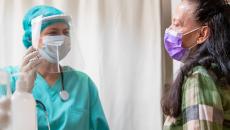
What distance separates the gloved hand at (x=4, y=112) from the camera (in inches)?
37.2

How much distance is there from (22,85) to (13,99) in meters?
0.06

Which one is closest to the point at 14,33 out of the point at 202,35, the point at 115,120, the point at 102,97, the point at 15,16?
the point at 15,16

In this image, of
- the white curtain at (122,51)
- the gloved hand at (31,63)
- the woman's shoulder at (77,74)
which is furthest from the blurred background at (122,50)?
the gloved hand at (31,63)

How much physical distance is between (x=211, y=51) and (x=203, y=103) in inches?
7.4

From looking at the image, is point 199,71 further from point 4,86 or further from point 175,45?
point 4,86

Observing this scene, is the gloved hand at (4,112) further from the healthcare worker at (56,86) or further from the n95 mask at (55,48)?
the n95 mask at (55,48)

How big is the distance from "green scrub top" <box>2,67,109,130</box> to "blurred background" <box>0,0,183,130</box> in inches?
9.5

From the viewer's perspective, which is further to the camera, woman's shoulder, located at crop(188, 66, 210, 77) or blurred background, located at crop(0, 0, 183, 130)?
blurred background, located at crop(0, 0, 183, 130)

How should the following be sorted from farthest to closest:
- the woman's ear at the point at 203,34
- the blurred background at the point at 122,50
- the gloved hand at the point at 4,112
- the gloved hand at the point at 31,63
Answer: the blurred background at the point at 122,50, the gloved hand at the point at 31,63, the woman's ear at the point at 203,34, the gloved hand at the point at 4,112

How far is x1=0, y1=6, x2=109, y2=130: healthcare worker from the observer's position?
1.30 metres

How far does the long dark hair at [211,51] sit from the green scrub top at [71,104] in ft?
1.65

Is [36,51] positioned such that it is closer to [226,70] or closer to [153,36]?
[226,70]

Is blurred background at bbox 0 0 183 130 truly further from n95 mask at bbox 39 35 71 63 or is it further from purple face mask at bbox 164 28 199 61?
purple face mask at bbox 164 28 199 61

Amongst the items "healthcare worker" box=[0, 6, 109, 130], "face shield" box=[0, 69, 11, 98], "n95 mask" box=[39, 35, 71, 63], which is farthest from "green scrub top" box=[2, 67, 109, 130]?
"face shield" box=[0, 69, 11, 98]
